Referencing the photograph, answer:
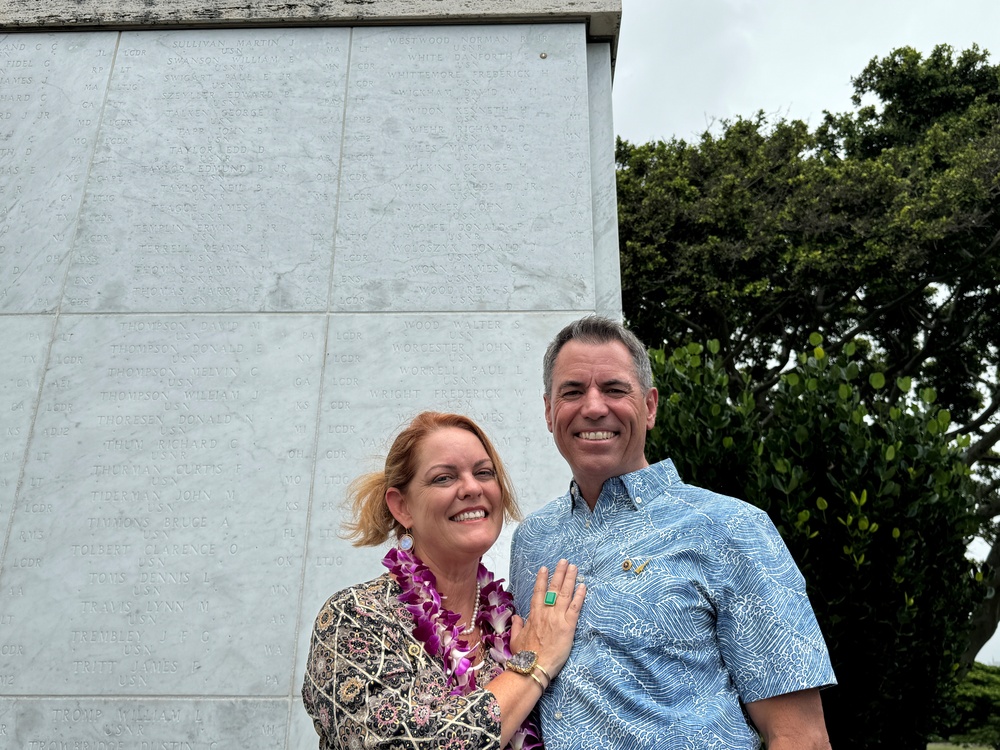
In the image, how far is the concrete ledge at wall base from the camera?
5.74m

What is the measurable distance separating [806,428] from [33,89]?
18.7 feet

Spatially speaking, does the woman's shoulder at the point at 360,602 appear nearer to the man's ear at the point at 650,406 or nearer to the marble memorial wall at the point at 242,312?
the man's ear at the point at 650,406

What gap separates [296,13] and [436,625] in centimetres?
513

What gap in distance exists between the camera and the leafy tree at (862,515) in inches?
170

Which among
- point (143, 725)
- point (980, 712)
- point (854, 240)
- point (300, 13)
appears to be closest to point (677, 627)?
point (143, 725)

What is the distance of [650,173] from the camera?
47.5 ft

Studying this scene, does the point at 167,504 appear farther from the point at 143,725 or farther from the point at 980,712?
the point at 980,712

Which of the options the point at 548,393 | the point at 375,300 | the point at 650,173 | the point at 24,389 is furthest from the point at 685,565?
the point at 650,173

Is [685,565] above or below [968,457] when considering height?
below

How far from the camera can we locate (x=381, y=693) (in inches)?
72.1

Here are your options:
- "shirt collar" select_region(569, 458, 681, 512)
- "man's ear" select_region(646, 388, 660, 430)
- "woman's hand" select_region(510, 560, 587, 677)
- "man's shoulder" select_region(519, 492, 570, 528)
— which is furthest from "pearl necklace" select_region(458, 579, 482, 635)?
"man's ear" select_region(646, 388, 660, 430)

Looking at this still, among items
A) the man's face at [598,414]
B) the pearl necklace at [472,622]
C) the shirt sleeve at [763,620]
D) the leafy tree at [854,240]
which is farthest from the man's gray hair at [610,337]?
the leafy tree at [854,240]

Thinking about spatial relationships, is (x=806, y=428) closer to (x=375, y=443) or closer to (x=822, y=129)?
(x=375, y=443)

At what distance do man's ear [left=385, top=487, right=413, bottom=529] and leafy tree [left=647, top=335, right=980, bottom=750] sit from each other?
8.32ft
